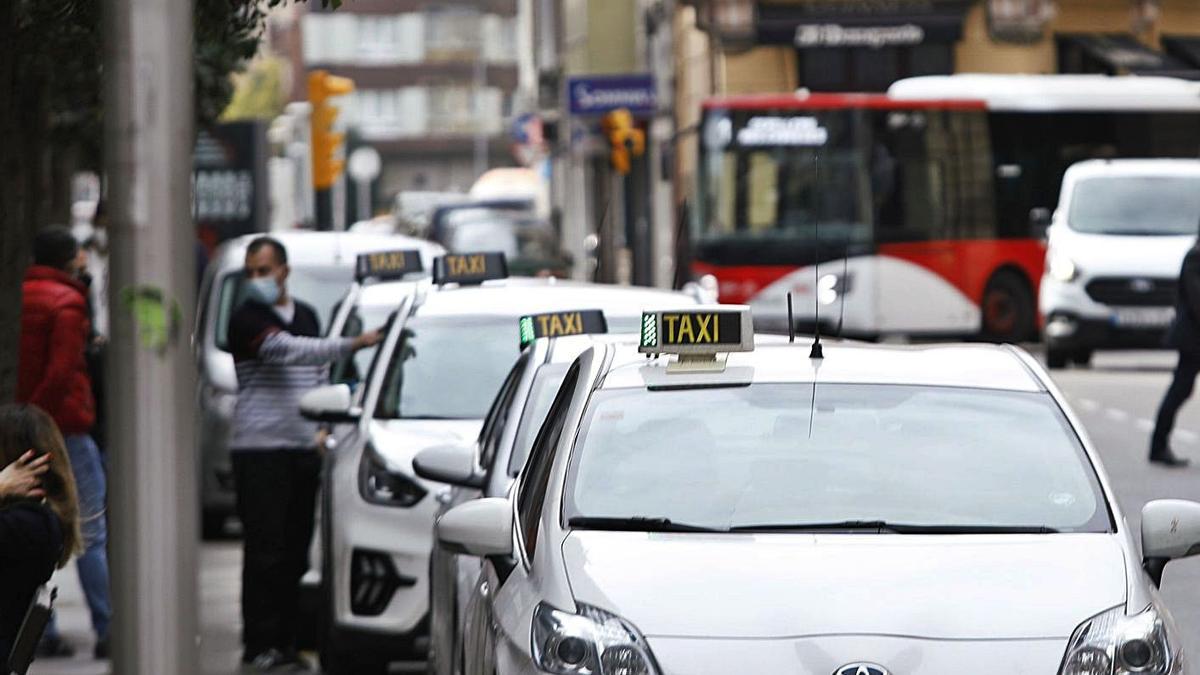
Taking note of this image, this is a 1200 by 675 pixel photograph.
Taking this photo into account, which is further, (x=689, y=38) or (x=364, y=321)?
(x=689, y=38)

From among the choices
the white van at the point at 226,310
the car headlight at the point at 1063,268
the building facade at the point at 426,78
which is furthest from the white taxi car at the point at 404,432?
the building facade at the point at 426,78

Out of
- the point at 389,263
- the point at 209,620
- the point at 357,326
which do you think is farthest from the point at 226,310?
the point at 209,620

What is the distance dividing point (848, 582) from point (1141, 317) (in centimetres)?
2238

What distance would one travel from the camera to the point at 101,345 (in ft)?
44.7

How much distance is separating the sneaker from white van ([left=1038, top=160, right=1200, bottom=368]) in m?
17.2

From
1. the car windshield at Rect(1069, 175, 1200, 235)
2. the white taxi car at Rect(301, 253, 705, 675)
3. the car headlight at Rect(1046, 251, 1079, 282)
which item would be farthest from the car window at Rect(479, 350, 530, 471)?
the car windshield at Rect(1069, 175, 1200, 235)

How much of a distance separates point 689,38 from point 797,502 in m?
→ 39.5

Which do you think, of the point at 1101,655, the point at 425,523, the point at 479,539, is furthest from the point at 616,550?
the point at 425,523

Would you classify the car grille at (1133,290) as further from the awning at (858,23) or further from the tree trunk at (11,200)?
the tree trunk at (11,200)

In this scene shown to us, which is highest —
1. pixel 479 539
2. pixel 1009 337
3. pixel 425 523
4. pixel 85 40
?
pixel 85 40

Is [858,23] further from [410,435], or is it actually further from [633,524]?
[633,524]

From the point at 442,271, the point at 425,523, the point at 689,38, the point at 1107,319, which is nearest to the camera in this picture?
the point at 425,523

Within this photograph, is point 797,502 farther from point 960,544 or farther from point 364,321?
point 364,321

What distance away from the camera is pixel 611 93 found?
3534cm
